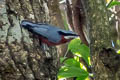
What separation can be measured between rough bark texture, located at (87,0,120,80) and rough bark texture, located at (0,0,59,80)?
44 centimetres

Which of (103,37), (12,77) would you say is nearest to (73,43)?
(103,37)

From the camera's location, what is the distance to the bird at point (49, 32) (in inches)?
87.0

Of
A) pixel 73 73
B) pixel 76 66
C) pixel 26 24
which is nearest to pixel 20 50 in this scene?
pixel 26 24

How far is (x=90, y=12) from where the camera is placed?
7.52 feet

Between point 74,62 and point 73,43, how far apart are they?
215 mm

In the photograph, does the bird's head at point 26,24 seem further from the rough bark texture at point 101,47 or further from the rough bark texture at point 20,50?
the rough bark texture at point 101,47

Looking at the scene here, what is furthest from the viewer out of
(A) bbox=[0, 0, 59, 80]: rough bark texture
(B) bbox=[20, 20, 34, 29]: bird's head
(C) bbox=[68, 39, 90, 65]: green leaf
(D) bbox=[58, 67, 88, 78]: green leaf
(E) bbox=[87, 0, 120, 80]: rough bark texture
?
(C) bbox=[68, 39, 90, 65]: green leaf

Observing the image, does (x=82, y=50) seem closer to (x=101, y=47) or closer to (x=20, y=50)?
(x=101, y=47)

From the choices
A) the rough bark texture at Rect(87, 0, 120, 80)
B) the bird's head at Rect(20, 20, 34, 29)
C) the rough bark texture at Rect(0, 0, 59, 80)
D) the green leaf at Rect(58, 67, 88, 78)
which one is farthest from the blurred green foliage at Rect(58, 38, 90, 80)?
the bird's head at Rect(20, 20, 34, 29)

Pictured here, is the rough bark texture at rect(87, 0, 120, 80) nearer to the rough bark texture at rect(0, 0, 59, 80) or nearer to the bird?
the bird

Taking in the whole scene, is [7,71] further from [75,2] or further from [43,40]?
[75,2]

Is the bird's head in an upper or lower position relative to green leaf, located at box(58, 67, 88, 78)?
upper

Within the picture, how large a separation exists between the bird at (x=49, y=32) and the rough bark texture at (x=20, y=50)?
0.09 metres

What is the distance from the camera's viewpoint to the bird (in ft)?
7.25
